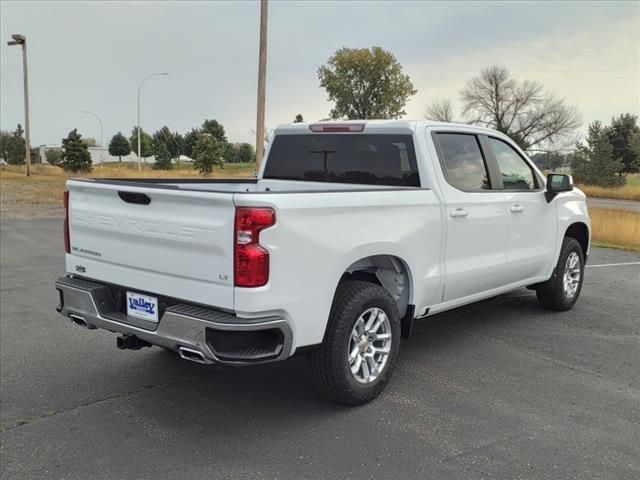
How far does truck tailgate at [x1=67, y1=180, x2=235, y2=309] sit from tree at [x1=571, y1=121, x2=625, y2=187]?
39.2m

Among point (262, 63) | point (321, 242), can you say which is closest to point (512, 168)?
point (321, 242)

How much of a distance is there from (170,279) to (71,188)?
1.26 meters

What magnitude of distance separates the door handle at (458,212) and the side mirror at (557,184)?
1566mm

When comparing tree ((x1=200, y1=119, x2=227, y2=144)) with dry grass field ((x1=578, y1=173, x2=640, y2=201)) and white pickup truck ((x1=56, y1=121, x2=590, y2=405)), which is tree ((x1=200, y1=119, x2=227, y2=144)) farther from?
white pickup truck ((x1=56, y1=121, x2=590, y2=405))

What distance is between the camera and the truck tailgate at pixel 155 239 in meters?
3.19

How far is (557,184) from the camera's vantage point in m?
5.77

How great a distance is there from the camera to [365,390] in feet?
12.7

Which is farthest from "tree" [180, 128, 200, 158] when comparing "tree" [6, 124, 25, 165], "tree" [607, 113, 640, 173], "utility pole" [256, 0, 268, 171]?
"utility pole" [256, 0, 268, 171]

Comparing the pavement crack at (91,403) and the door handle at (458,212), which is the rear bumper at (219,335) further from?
the door handle at (458,212)

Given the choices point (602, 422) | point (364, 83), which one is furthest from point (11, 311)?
point (364, 83)

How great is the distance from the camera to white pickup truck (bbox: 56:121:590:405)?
10.5 ft

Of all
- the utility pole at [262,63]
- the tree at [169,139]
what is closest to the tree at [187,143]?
the tree at [169,139]

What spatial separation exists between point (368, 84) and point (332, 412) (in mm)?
56481

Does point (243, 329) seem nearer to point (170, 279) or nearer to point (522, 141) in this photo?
point (170, 279)
